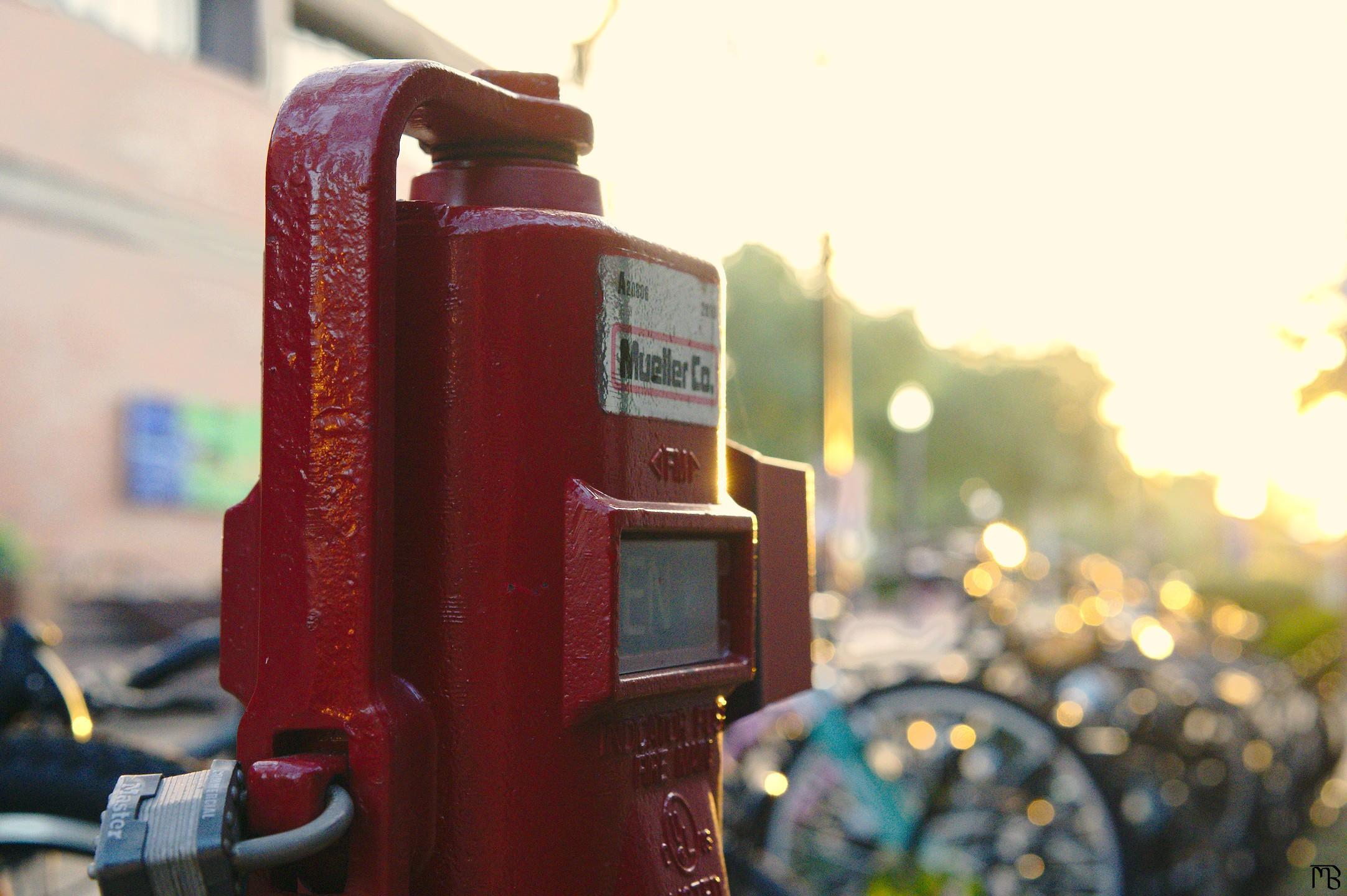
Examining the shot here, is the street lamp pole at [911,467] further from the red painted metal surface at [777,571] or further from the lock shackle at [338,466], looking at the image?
the lock shackle at [338,466]

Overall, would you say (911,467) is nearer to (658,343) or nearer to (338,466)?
(658,343)

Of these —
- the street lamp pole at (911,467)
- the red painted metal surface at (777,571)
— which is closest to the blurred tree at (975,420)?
the street lamp pole at (911,467)

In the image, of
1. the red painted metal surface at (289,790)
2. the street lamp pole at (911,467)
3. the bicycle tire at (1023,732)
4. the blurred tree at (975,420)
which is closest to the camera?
the red painted metal surface at (289,790)

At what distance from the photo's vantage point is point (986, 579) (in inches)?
225

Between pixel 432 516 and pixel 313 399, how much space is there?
15 centimetres

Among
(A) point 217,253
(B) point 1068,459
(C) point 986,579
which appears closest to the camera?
(C) point 986,579

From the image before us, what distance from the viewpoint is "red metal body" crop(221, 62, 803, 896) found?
3.95 feet

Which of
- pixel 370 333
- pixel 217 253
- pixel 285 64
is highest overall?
pixel 285 64

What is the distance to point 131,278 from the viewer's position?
1752 cm

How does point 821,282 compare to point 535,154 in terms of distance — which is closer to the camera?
point 535,154

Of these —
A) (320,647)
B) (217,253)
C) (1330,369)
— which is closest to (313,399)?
(320,647)

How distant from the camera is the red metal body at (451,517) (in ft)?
3.95

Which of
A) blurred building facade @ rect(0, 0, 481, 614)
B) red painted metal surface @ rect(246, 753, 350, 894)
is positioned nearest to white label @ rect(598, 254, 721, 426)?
red painted metal surface @ rect(246, 753, 350, 894)

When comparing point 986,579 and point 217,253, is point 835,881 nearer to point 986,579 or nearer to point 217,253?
point 986,579
